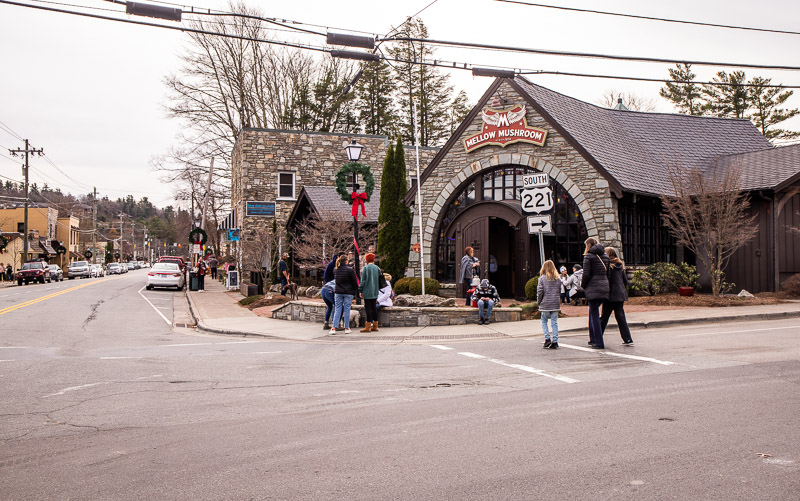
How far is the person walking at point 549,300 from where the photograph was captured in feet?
36.7

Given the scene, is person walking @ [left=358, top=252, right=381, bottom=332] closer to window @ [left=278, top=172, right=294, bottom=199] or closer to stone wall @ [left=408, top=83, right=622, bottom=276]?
stone wall @ [left=408, top=83, right=622, bottom=276]

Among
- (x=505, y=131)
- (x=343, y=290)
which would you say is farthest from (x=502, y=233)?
(x=343, y=290)

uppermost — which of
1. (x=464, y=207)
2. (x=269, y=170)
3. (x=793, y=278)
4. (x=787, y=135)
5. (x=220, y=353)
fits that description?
(x=787, y=135)

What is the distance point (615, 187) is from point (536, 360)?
1006 centimetres

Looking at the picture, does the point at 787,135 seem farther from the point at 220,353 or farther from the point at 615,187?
the point at 220,353

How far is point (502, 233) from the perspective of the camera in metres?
23.0

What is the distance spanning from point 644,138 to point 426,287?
10.2 meters

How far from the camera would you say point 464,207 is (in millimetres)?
22234

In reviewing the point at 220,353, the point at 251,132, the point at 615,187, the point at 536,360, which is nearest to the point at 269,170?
the point at 251,132

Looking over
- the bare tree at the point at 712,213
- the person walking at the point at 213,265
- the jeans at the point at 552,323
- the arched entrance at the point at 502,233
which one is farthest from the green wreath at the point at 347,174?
the person walking at the point at 213,265

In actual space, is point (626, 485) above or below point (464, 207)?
below

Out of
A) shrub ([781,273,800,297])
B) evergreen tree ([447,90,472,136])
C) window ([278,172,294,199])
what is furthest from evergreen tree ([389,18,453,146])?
shrub ([781,273,800,297])

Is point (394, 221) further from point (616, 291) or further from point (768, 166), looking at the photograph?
point (616, 291)

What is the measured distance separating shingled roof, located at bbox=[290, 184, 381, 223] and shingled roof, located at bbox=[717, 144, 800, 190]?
1362 centimetres
